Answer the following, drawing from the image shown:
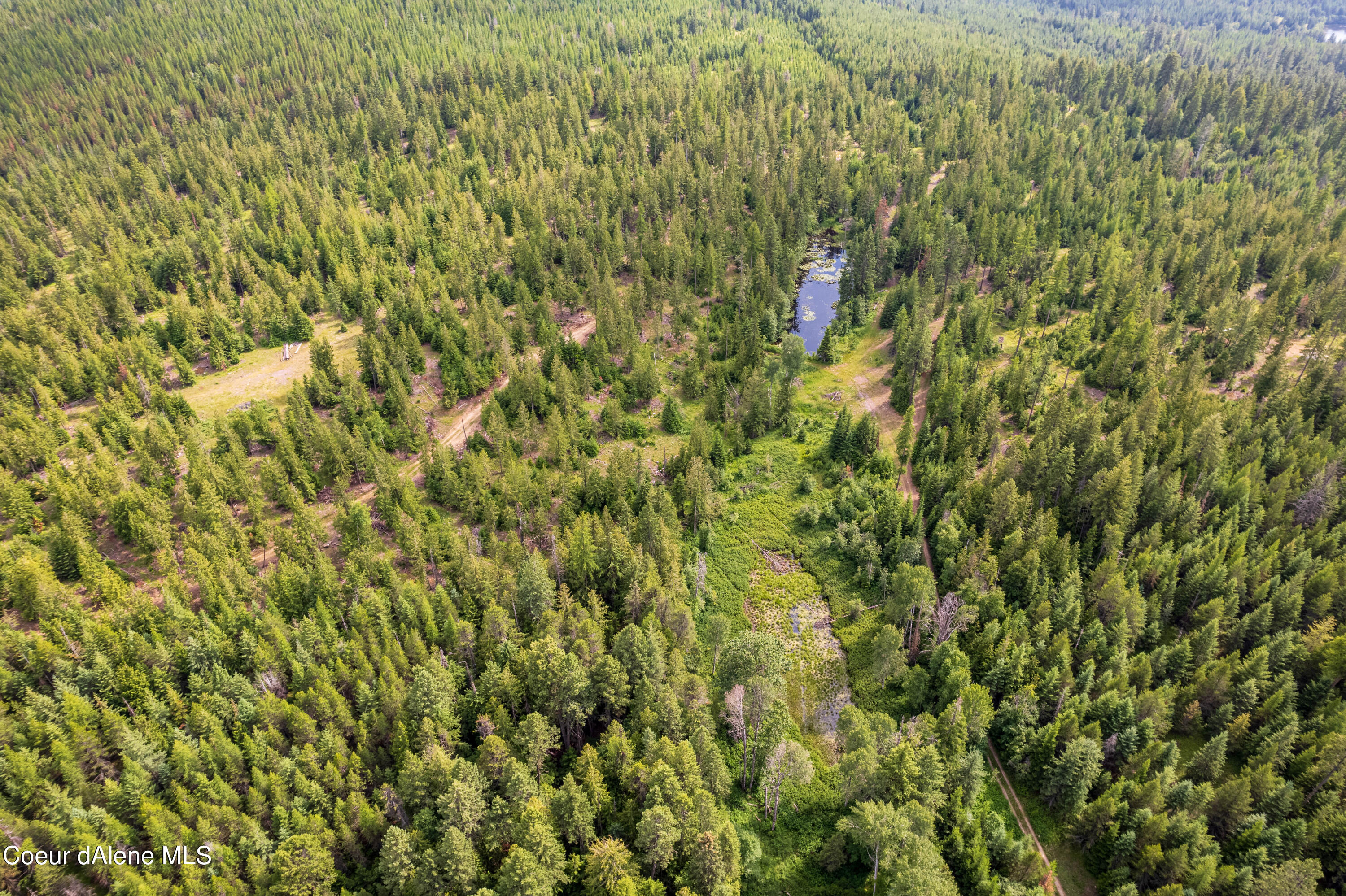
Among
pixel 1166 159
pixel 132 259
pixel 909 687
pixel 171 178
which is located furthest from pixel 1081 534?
pixel 171 178

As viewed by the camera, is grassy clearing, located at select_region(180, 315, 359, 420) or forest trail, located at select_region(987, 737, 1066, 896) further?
grassy clearing, located at select_region(180, 315, 359, 420)

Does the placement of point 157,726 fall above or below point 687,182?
below

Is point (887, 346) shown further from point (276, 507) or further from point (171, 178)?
point (171, 178)

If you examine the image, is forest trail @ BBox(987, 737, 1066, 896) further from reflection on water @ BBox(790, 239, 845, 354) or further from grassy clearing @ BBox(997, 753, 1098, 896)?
reflection on water @ BBox(790, 239, 845, 354)

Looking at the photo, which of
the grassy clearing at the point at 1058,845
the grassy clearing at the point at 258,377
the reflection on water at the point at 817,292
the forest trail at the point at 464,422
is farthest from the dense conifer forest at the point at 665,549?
the reflection on water at the point at 817,292

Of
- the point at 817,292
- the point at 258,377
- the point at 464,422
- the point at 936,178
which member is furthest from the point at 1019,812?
the point at 936,178

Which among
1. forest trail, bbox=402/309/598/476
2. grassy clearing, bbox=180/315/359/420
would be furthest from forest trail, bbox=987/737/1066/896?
grassy clearing, bbox=180/315/359/420

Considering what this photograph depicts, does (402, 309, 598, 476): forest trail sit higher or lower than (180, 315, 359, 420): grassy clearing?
lower
